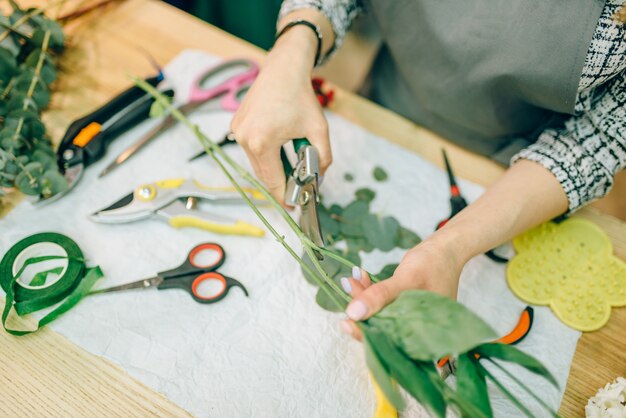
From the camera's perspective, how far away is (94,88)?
0.76m

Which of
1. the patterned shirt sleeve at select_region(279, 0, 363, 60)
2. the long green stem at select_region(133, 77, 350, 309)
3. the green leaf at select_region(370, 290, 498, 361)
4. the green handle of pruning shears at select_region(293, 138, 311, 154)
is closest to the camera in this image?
the green leaf at select_region(370, 290, 498, 361)

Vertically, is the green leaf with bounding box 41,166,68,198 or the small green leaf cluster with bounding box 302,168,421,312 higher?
the green leaf with bounding box 41,166,68,198

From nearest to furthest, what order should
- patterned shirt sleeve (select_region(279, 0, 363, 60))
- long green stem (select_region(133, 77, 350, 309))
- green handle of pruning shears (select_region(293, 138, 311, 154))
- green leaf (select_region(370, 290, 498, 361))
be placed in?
green leaf (select_region(370, 290, 498, 361)) < long green stem (select_region(133, 77, 350, 309)) < green handle of pruning shears (select_region(293, 138, 311, 154)) < patterned shirt sleeve (select_region(279, 0, 363, 60))

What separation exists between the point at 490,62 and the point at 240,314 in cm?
44

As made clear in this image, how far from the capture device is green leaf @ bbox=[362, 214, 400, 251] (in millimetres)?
639

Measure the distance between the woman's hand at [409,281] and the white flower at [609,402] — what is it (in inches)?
7.5

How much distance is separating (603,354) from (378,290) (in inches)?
13.1

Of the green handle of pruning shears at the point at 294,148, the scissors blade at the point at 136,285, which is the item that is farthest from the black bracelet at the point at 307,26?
the scissors blade at the point at 136,285


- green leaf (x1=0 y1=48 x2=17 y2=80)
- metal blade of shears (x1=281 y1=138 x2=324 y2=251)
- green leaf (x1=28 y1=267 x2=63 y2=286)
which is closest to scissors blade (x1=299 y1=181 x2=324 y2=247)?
metal blade of shears (x1=281 y1=138 x2=324 y2=251)

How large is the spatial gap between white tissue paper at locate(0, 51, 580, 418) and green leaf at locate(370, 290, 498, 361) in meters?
0.17

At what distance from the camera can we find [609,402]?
50 cm

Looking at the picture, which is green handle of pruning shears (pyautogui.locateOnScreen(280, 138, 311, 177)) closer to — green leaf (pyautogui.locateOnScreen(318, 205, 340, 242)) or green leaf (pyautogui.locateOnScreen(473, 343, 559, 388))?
green leaf (pyautogui.locateOnScreen(318, 205, 340, 242))

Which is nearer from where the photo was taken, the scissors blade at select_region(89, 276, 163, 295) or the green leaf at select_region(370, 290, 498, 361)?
the green leaf at select_region(370, 290, 498, 361)

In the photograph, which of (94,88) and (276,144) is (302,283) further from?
(94,88)
